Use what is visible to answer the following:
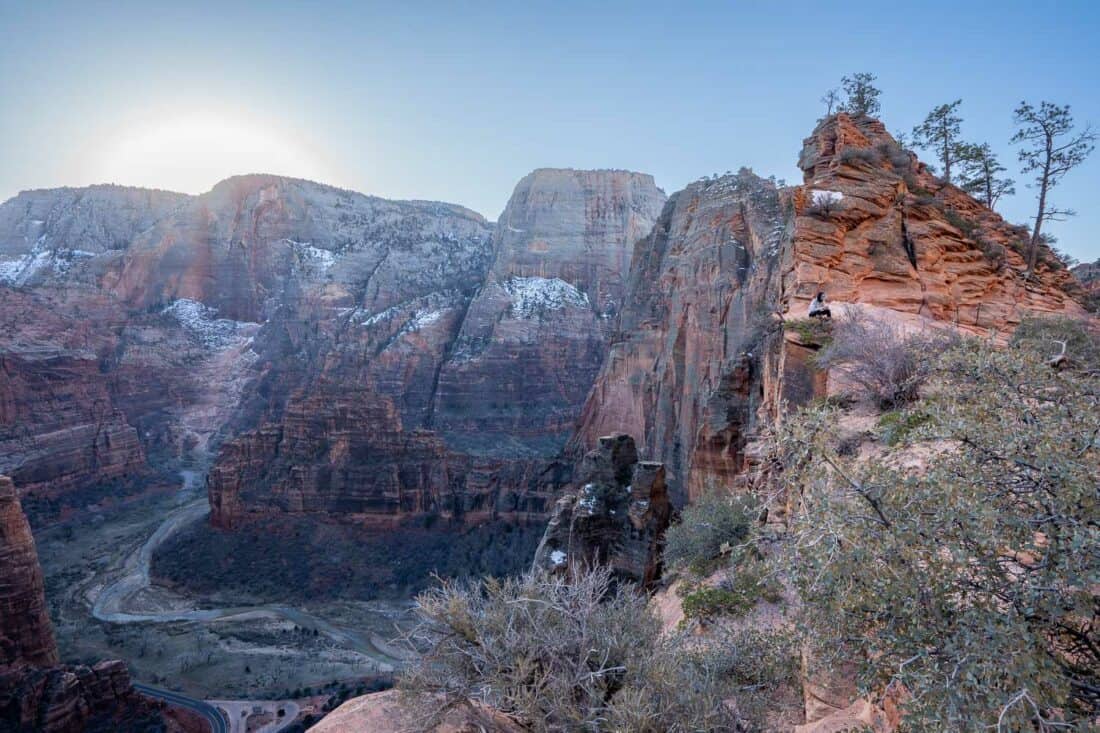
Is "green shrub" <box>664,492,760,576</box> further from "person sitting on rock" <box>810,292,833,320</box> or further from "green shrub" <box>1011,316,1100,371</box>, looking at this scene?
"green shrub" <box>1011,316,1100,371</box>

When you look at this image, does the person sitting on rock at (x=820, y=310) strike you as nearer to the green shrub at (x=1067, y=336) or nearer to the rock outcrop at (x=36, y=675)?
the green shrub at (x=1067, y=336)

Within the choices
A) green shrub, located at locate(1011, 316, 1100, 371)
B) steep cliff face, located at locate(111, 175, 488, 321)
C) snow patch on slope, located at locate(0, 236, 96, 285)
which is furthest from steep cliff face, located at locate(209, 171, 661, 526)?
snow patch on slope, located at locate(0, 236, 96, 285)

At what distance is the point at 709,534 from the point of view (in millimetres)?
13031

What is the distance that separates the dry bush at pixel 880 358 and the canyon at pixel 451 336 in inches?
35.7

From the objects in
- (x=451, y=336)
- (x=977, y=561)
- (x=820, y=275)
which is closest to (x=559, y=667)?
(x=977, y=561)

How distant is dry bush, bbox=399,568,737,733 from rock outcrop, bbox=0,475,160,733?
2037 centimetres

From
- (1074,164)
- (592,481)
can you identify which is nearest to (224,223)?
(592,481)

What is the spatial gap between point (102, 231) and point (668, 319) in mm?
106472

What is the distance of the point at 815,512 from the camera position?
4.11m

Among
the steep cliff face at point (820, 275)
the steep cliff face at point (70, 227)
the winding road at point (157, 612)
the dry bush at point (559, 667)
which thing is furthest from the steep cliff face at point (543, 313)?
the steep cliff face at point (70, 227)

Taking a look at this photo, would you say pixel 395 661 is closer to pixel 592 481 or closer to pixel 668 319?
pixel 592 481

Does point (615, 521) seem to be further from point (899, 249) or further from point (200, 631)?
point (200, 631)

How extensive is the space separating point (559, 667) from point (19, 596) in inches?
988

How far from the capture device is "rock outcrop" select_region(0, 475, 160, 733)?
17.1 meters
